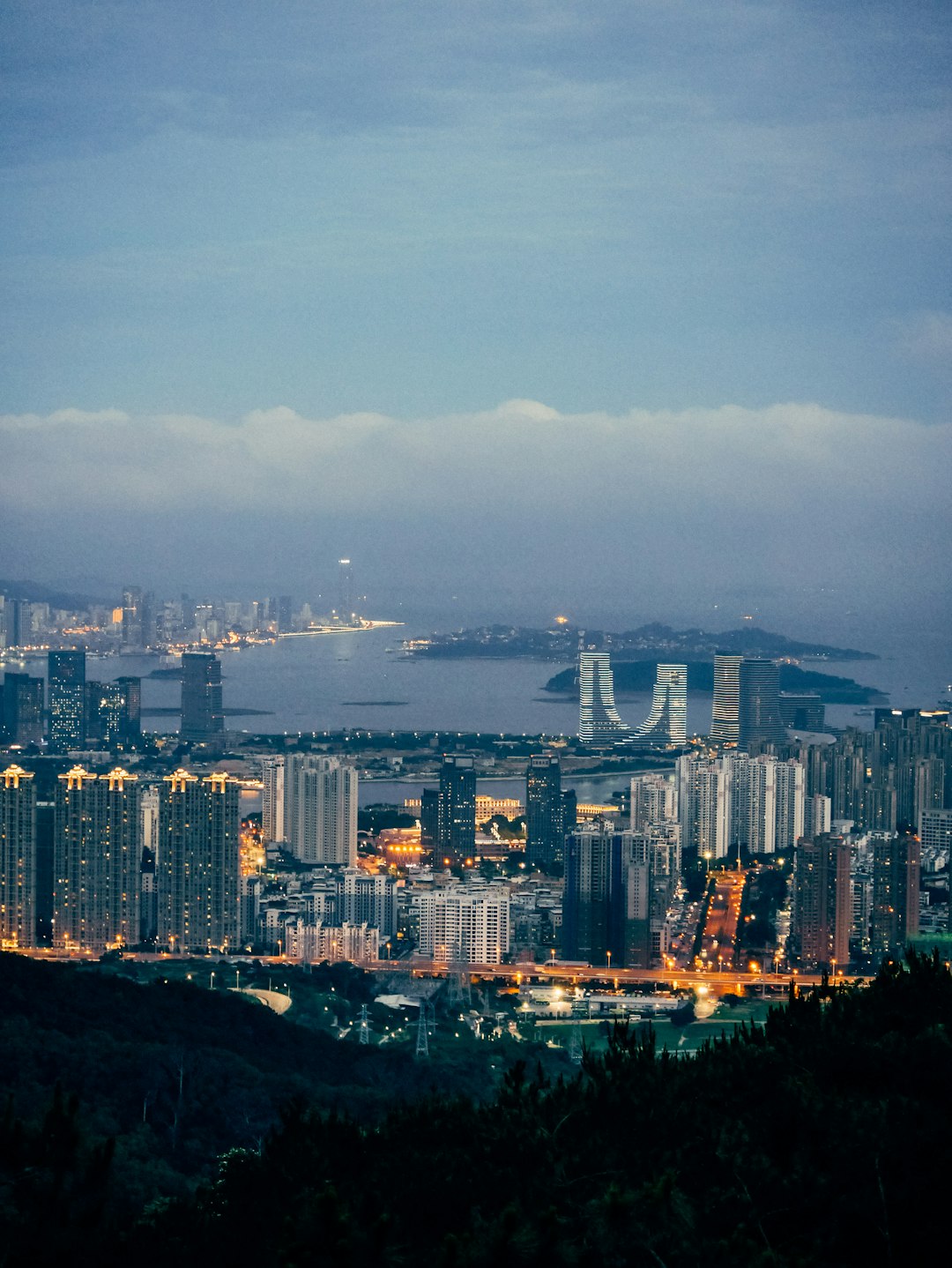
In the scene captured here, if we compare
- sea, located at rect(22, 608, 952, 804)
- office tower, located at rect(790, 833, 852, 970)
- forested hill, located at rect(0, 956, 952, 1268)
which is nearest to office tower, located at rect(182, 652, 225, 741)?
sea, located at rect(22, 608, 952, 804)

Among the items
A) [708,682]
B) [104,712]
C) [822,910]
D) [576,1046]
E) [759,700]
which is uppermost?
[708,682]

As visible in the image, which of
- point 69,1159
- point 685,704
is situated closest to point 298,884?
point 69,1159

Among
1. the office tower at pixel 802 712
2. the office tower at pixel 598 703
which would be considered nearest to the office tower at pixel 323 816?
the office tower at pixel 802 712

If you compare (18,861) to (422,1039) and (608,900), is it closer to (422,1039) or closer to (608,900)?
(608,900)

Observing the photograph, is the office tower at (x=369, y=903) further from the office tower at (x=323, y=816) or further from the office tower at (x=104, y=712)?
the office tower at (x=104, y=712)

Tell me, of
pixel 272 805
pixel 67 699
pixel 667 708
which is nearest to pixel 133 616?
pixel 67 699
